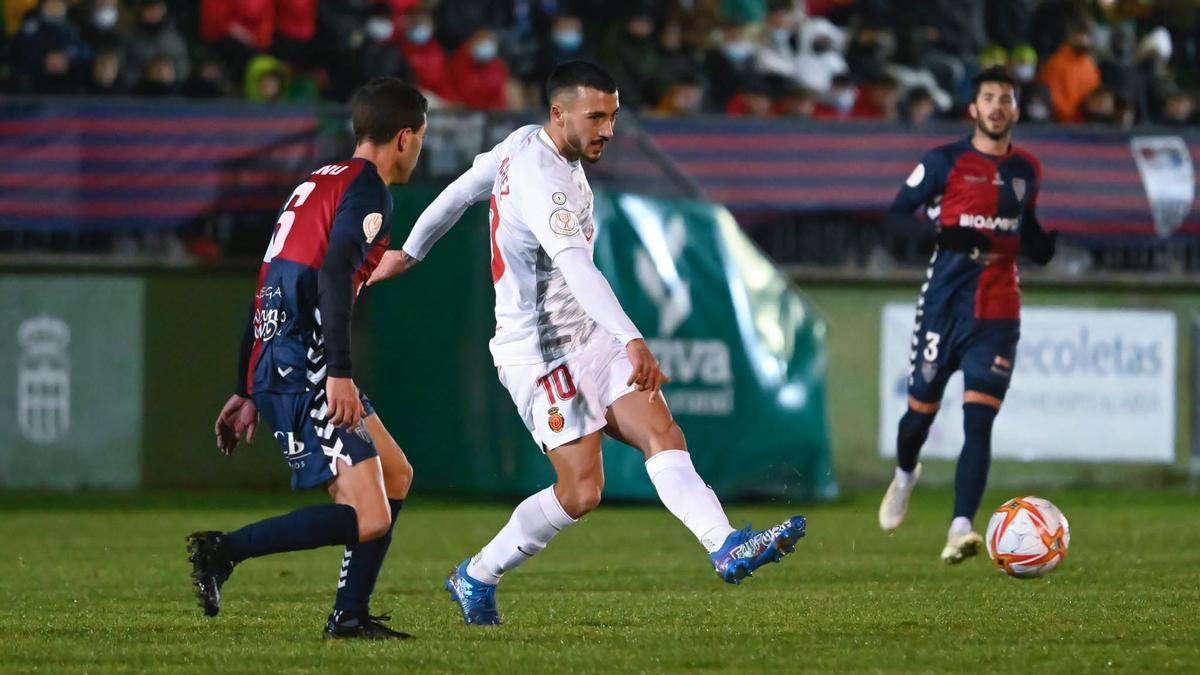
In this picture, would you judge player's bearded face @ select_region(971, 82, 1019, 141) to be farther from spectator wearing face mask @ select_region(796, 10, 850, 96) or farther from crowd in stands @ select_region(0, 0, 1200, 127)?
spectator wearing face mask @ select_region(796, 10, 850, 96)

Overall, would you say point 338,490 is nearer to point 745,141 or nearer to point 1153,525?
point 1153,525

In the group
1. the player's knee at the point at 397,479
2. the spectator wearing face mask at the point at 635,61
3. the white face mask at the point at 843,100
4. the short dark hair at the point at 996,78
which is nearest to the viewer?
the player's knee at the point at 397,479

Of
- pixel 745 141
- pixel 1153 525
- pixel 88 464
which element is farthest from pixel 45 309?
pixel 1153 525

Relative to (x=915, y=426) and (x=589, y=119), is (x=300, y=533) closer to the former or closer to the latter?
(x=589, y=119)

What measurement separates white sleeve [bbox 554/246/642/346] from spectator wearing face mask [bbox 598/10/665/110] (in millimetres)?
10306

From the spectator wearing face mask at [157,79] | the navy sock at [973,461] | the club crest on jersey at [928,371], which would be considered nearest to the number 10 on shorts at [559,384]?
the navy sock at [973,461]

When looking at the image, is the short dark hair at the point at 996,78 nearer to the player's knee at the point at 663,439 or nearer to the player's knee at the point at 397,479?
the player's knee at the point at 663,439

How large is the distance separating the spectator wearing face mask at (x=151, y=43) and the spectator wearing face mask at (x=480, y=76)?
2.17m

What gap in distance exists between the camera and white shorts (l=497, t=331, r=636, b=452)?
694cm

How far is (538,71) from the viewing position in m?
16.7

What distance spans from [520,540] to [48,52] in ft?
29.6

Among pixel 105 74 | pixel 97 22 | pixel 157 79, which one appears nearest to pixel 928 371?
pixel 157 79

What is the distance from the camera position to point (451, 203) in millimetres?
7363

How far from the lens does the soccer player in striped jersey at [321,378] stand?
20.5 ft
